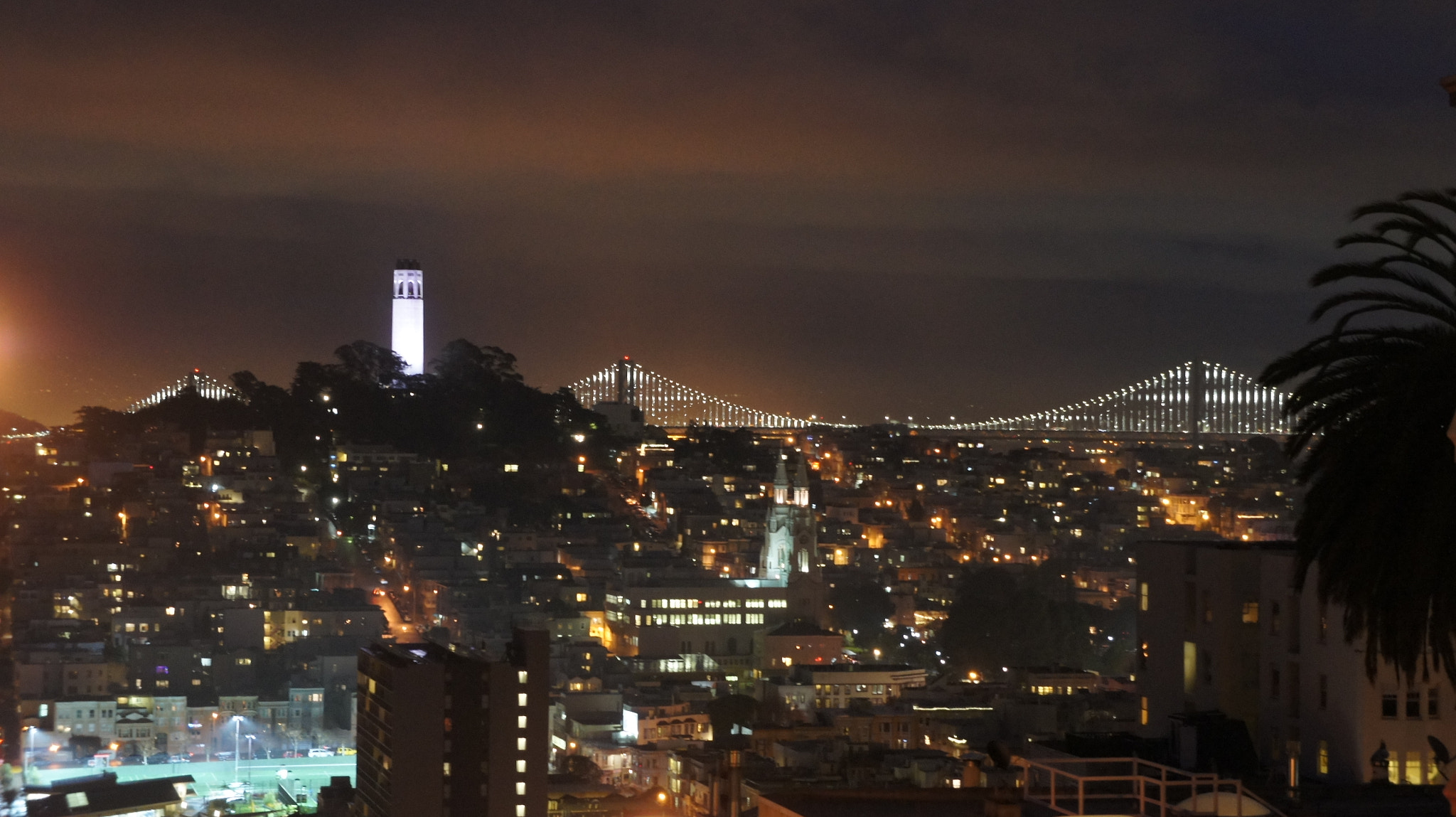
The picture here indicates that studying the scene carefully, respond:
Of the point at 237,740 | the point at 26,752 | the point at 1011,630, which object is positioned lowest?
the point at 237,740

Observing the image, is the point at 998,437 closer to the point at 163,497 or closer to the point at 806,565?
the point at 806,565

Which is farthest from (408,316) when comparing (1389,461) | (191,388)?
(1389,461)

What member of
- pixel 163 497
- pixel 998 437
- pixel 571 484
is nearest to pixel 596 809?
pixel 163 497

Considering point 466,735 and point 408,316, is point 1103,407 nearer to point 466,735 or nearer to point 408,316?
point 408,316

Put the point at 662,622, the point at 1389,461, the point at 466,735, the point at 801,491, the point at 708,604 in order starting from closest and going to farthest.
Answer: the point at 1389,461 → the point at 466,735 → the point at 662,622 → the point at 708,604 → the point at 801,491

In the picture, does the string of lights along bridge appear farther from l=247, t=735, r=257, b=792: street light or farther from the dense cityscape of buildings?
l=247, t=735, r=257, b=792: street light
